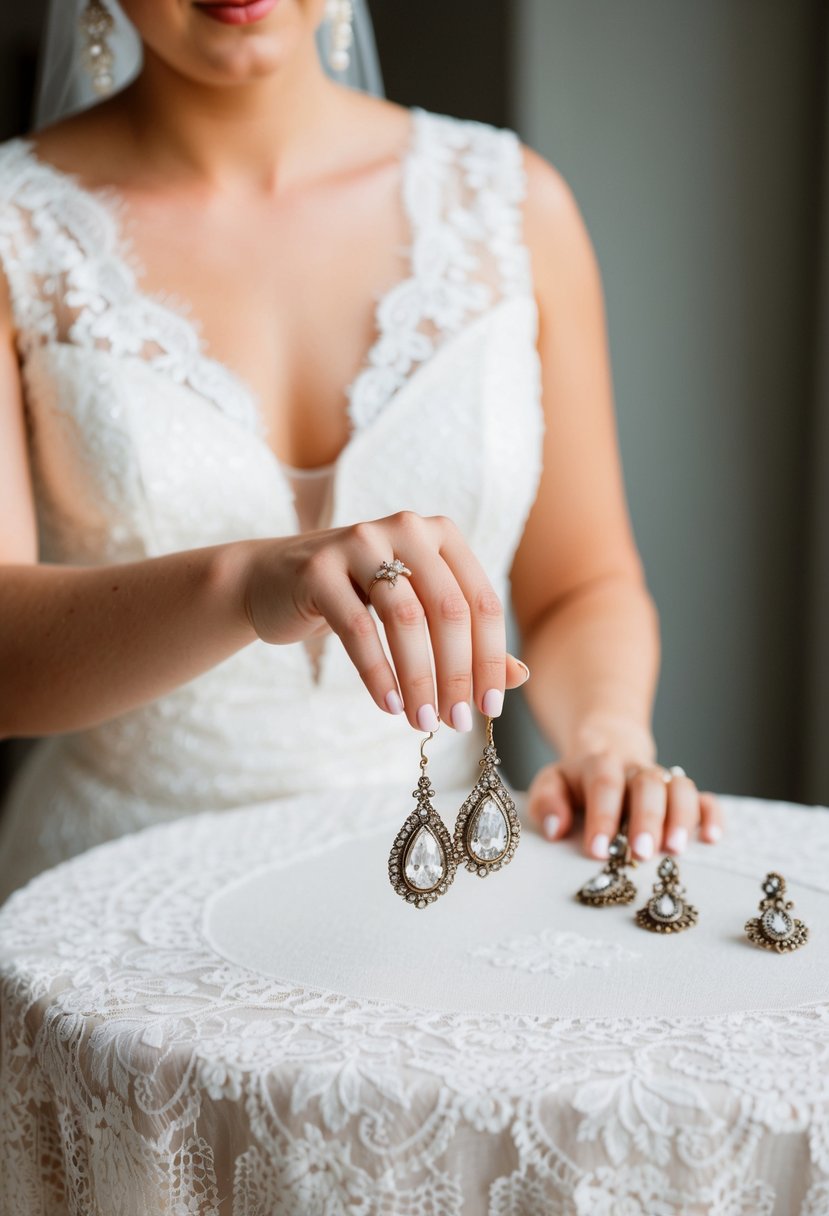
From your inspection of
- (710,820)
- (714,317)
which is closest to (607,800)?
(710,820)

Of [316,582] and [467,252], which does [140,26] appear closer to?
[467,252]

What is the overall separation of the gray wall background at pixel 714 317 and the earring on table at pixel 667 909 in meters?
1.61

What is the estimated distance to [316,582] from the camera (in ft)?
3.19

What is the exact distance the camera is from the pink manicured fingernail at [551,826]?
1.31 meters

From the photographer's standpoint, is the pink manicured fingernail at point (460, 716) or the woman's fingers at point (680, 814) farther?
the woman's fingers at point (680, 814)

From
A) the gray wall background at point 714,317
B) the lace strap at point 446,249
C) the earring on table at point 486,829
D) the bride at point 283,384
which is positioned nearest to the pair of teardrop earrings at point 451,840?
the earring on table at point 486,829

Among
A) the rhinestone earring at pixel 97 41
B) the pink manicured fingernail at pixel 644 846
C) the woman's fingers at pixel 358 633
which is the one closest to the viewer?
the woman's fingers at pixel 358 633

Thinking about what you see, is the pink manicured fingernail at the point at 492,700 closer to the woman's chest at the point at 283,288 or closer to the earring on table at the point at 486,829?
the earring on table at the point at 486,829

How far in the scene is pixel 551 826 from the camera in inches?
51.7

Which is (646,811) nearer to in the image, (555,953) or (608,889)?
(608,889)

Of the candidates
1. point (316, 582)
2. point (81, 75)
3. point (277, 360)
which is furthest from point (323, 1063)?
point (81, 75)

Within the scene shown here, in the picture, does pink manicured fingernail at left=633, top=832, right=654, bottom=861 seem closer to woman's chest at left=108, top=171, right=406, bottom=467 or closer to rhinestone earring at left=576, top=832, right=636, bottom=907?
Result: rhinestone earring at left=576, top=832, right=636, bottom=907

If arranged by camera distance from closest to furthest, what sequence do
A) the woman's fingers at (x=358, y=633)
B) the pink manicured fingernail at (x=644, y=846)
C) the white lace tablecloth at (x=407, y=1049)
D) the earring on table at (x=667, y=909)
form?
the white lace tablecloth at (x=407, y=1049)
the woman's fingers at (x=358, y=633)
the earring on table at (x=667, y=909)
the pink manicured fingernail at (x=644, y=846)

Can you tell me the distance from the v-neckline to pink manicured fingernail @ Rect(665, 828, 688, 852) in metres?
0.61
